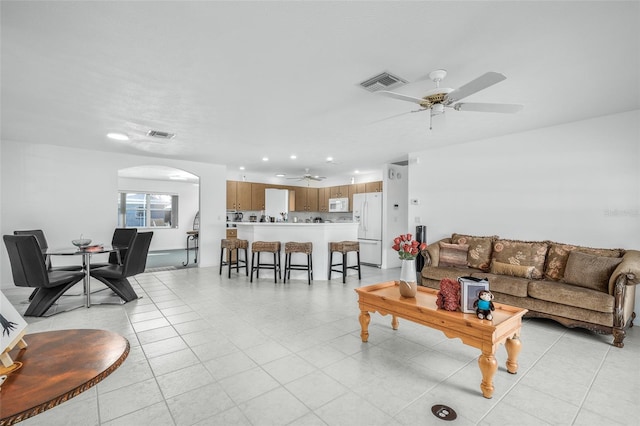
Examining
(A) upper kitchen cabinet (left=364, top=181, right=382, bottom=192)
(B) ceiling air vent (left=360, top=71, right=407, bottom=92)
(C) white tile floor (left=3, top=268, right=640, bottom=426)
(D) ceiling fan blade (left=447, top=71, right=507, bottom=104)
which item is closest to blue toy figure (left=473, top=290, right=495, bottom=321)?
(C) white tile floor (left=3, top=268, right=640, bottom=426)

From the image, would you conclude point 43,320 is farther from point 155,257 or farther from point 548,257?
point 548,257

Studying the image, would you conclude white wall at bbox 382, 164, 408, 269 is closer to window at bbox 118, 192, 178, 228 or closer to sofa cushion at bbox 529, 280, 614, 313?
sofa cushion at bbox 529, 280, 614, 313

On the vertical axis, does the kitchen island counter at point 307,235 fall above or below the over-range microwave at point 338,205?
below

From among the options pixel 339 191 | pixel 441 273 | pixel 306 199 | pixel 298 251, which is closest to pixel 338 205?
pixel 339 191

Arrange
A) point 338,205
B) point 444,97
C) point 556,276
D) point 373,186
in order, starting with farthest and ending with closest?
point 338,205, point 373,186, point 556,276, point 444,97

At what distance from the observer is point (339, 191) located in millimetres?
8945

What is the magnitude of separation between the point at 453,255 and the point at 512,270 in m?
0.87

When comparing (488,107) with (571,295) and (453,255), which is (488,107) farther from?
(453,255)

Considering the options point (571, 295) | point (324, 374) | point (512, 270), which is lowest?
point (324, 374)

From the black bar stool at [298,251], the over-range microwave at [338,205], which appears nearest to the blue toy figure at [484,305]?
the black bar stool at [298,251]

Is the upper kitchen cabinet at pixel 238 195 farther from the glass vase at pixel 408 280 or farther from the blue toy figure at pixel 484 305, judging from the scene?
the blue toy figure at pixel 484 305

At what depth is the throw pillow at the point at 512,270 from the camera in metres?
3.80

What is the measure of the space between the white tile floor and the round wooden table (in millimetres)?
1116

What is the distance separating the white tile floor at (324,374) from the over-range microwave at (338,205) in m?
4.97
